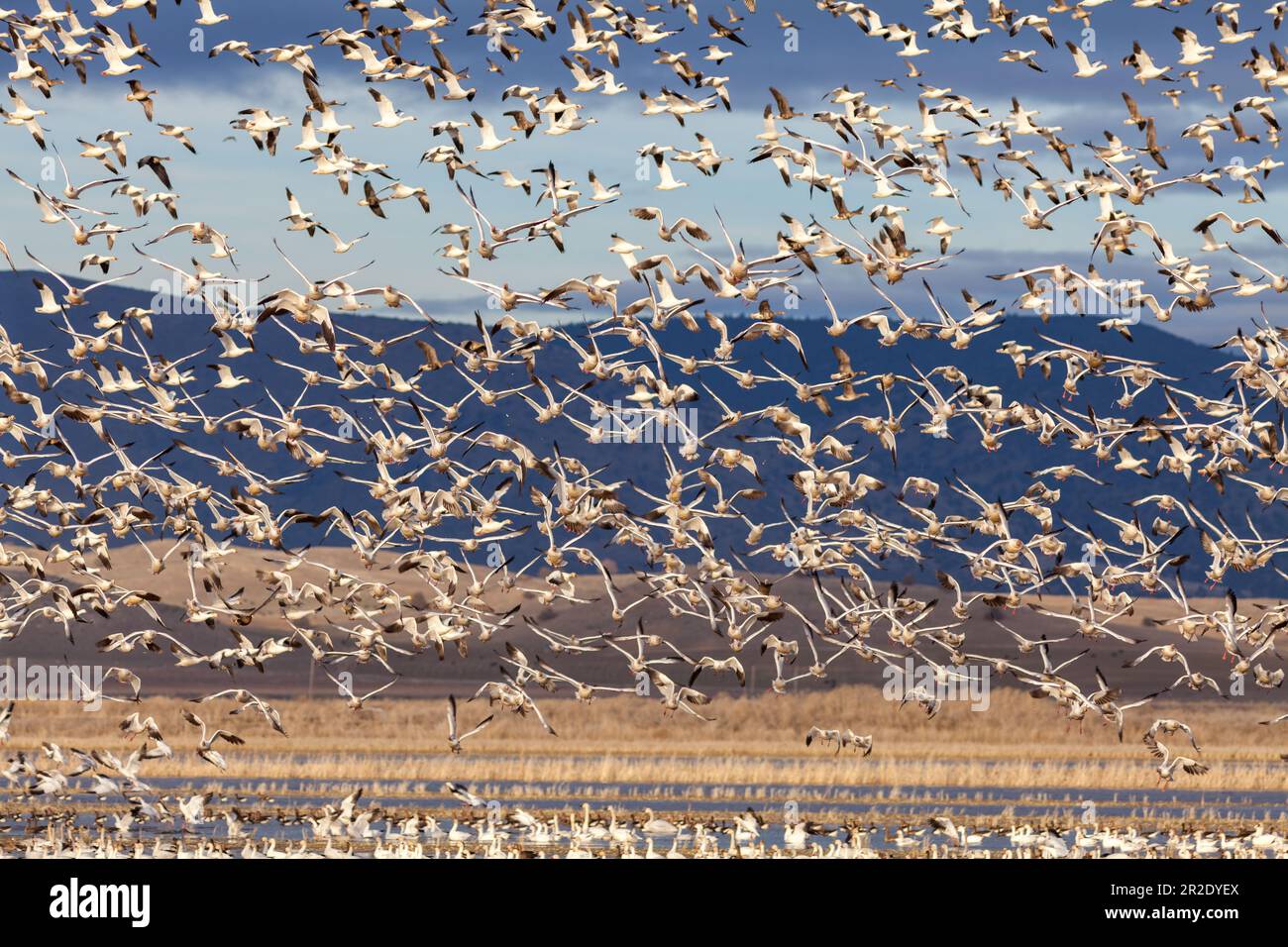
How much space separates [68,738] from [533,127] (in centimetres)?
3483

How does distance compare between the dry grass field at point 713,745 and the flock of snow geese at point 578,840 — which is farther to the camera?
the dry grass field at point 713,745

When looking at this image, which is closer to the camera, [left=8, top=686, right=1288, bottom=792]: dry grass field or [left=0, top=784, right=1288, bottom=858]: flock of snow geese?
[left=0, top=784, right=1288, bottom=858]: flock of snow geese

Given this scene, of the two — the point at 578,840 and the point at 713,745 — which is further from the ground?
the point at 713,745

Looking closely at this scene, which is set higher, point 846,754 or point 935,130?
point 935,130

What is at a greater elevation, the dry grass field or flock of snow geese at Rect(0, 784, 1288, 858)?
the dry grass field

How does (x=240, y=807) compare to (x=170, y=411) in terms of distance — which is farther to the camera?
(x=240, y=807)

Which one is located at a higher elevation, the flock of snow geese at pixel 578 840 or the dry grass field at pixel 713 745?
the dry grass field at pixel 713 745

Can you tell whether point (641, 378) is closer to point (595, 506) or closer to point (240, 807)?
point (595, 506)

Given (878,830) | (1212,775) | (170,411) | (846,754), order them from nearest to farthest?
(170,411), (878,830), (1212,775), (846,754)

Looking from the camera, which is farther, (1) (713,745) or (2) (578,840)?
(1) (713,745)

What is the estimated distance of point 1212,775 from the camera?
51.4 m

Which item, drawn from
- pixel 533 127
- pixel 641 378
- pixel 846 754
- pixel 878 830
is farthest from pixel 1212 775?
pixel 533 127
